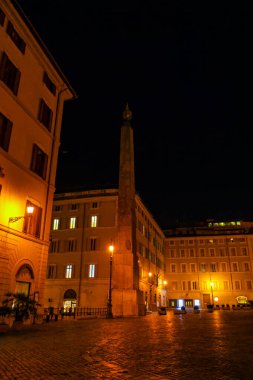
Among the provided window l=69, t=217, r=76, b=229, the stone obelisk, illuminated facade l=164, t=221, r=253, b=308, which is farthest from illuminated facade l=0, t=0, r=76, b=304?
illuminated facade l=164, t=221, r=253, b=308

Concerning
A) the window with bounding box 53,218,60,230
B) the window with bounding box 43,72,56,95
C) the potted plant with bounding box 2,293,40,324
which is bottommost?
the potted plant with bounding box 2,293,40,324

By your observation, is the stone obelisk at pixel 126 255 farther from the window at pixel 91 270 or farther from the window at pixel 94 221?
the window at pixel 94 221

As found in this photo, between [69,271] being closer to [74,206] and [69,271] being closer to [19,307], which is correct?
[74,206]

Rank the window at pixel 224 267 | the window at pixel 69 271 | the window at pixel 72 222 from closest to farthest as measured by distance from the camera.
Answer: the window at pixel 69 271
the window at pixel 72 222
the window at pixel 224 267

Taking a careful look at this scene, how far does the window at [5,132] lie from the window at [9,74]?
1.87m

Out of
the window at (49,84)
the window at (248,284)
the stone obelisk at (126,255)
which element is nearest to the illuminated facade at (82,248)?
the stone obelisk at (126,255)

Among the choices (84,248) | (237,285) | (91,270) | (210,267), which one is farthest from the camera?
(210,267)

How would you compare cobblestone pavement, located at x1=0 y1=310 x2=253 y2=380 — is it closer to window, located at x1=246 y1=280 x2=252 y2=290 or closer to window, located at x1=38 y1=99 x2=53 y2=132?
window, located at x1=38 y1=99 x2=53 y2=132

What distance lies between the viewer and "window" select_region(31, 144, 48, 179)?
728 inches

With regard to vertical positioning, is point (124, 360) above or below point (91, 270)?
below

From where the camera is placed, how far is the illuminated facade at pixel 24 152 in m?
15.8

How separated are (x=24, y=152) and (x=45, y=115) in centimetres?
379

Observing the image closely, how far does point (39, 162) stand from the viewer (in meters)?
19.2

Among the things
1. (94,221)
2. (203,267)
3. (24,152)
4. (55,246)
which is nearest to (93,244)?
(94,221)
